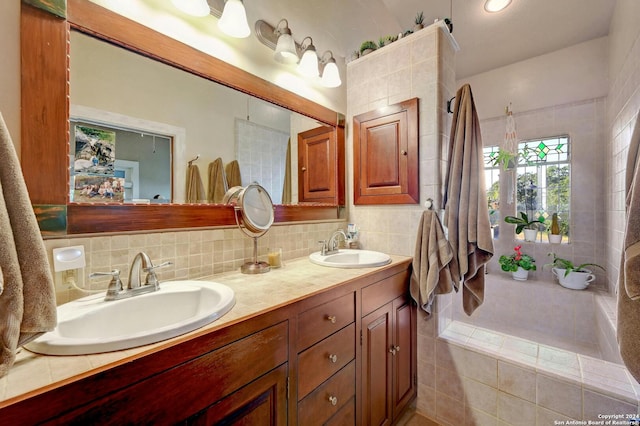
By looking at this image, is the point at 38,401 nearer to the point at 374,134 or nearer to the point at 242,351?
the point at 242,351

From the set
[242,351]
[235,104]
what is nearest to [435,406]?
[242,351]

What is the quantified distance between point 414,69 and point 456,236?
107cm

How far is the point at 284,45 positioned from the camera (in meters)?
1.45

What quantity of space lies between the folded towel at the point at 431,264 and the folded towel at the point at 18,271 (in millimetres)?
1477

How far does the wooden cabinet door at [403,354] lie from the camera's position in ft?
4.69

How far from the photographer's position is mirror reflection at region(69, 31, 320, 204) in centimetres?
92

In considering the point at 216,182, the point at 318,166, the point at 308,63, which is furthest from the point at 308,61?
the point at 216,182

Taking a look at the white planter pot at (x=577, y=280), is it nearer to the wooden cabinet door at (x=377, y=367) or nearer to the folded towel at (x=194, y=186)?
the wooden cabinet door at (x=377, y=367)

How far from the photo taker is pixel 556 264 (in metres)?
2.75

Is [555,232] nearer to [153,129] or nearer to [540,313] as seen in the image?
[540,313]

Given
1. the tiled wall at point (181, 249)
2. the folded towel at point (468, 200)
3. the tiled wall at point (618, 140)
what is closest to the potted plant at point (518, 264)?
the tiled wall at point (618, 140)

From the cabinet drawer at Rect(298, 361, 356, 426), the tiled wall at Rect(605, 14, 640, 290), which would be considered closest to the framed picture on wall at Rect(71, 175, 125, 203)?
the cabinet drawer at Rect(298, 361, 356, 426)

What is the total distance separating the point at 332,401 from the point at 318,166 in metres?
1.37

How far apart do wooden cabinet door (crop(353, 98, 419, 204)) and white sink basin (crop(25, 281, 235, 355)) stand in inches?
48.7
